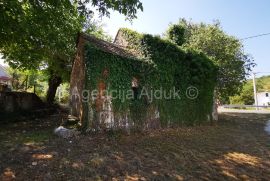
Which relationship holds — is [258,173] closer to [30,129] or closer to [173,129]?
[173,129]

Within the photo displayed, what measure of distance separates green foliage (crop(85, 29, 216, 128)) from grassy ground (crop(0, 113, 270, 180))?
5.69ft

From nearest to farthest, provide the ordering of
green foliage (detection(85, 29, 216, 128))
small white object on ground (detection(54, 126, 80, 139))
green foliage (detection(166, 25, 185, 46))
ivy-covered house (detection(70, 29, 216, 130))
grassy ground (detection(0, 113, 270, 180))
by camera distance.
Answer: grassy ground (detection(0, 113, 270, 180))
small white object on ground (detection(54, 126, 80, 139))
ivy-covered house (detection(70, 29, 216, 130))
green foliage (detection(85, 29, 216, 128))
green foliage (detection(166, 25, 185, 46))

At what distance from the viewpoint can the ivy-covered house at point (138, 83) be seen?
1117 centimetres

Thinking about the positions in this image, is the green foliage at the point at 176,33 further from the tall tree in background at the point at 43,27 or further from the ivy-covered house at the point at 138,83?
the tall tree in background at the point at 43,27

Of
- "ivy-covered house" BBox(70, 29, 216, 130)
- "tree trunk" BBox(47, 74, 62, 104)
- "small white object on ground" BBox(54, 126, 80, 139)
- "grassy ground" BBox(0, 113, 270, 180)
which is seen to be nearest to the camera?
"grassy ground" BBox(0, 113, 270, 180)

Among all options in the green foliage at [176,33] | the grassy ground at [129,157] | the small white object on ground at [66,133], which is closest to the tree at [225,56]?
the green foliage at [176,33]

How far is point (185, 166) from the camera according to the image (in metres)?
8.38

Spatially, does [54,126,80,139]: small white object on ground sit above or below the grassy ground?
above

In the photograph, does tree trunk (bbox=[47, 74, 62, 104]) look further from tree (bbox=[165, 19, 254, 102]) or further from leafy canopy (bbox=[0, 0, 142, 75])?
tree (bbox=[165, 19, 254, 102])

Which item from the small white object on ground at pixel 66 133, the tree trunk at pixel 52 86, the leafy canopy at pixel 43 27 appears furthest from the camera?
the tree trunk at pixel 52 86

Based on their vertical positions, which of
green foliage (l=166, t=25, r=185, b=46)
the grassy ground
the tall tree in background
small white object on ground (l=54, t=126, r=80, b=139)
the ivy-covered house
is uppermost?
green foliage (l=166, t=25, r=185, b=46)

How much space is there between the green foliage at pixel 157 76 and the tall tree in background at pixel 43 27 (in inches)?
89.4

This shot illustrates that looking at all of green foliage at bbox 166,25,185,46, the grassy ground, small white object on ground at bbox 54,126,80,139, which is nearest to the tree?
green foliage at bbox 166,25,185,46

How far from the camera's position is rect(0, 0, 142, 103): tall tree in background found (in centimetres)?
897
